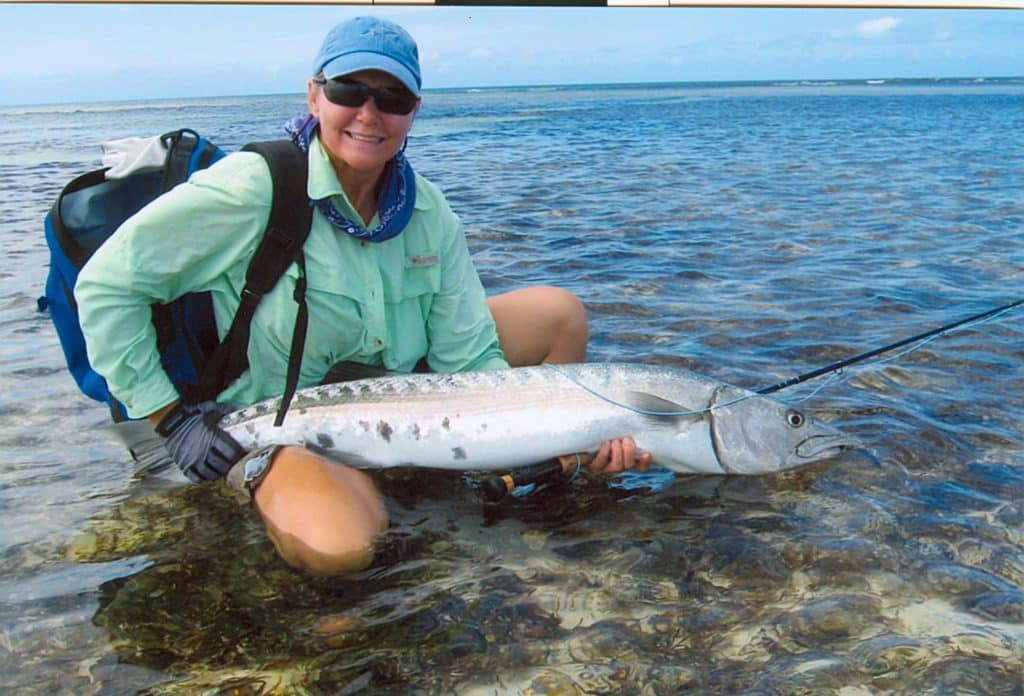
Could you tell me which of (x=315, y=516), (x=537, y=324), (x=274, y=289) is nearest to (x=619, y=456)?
(x=537, y=324)

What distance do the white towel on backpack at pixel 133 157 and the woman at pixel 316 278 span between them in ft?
1.59

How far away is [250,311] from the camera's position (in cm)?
365

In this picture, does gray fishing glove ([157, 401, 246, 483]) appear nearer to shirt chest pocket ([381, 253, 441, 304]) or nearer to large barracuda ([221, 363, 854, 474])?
large barracuda ([221, 363, 854, 474])

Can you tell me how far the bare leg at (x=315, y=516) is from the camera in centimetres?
334

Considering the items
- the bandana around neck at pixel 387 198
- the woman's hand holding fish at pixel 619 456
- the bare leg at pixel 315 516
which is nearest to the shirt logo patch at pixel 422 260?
the bandana around neck at pixel 387 198

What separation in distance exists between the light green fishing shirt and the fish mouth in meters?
1.46

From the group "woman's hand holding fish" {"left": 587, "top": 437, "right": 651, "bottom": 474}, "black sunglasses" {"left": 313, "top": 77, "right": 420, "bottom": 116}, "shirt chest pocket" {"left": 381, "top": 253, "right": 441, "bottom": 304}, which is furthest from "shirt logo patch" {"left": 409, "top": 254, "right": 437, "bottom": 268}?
"woman's hand holding fish" {"left": 587, "top": 437, "right": 651, "bottom": 474}

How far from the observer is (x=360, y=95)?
346 centimetres

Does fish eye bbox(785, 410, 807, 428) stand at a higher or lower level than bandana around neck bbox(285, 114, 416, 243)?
lower

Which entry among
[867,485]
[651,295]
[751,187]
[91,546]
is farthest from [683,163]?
[91,546]

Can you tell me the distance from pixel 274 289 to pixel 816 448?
8.16ft

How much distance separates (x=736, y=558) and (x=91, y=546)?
8.67 feet

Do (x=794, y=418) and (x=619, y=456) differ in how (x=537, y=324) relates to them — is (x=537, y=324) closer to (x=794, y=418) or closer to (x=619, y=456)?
(x=619, y=456)

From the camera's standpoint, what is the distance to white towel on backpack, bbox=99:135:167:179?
150 inches
